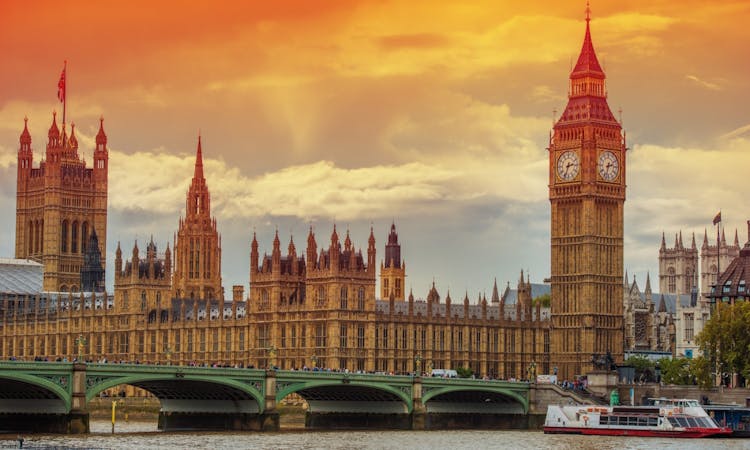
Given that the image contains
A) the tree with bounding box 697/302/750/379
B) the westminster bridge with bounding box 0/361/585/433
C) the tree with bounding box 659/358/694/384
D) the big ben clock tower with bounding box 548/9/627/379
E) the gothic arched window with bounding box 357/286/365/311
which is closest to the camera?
the westminster bridge with bounding box 0/361/585/433

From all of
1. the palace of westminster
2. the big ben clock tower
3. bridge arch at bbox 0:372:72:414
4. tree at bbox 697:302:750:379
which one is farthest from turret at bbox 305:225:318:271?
bridge arch at bbox 0:372:72:414

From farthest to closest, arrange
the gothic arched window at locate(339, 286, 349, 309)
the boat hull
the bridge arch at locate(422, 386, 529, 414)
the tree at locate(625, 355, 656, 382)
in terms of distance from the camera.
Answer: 1. the tree at locate(625, 355, 656, 382)
2. the gothic arched window at locate(339, 286, 349, 309)
3. the bridge arch at locate(422, 386, 529, 414)
4. the boat hull

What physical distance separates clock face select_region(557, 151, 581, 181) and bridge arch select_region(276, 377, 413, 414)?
42.3 m

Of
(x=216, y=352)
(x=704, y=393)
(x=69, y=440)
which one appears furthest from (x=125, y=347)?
(x=69, y=440)

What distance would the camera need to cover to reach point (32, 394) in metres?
112

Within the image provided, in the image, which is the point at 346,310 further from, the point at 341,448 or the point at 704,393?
the point at 341,448

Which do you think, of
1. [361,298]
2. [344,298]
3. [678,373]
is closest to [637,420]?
[678,373]

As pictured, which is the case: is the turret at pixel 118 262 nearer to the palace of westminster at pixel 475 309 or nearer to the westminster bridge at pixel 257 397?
the palace of westminster at pixel 475 309

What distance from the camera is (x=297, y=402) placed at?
6093 inches

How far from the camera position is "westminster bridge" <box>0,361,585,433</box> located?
108875 millimetres

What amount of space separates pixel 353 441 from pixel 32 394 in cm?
1981

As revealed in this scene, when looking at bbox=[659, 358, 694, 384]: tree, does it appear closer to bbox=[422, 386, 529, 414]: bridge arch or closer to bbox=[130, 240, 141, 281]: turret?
bbox=[422, 386, 529, 414]: bridge arch

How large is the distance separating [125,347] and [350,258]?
119 ft

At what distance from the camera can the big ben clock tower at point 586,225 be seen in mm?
166875
